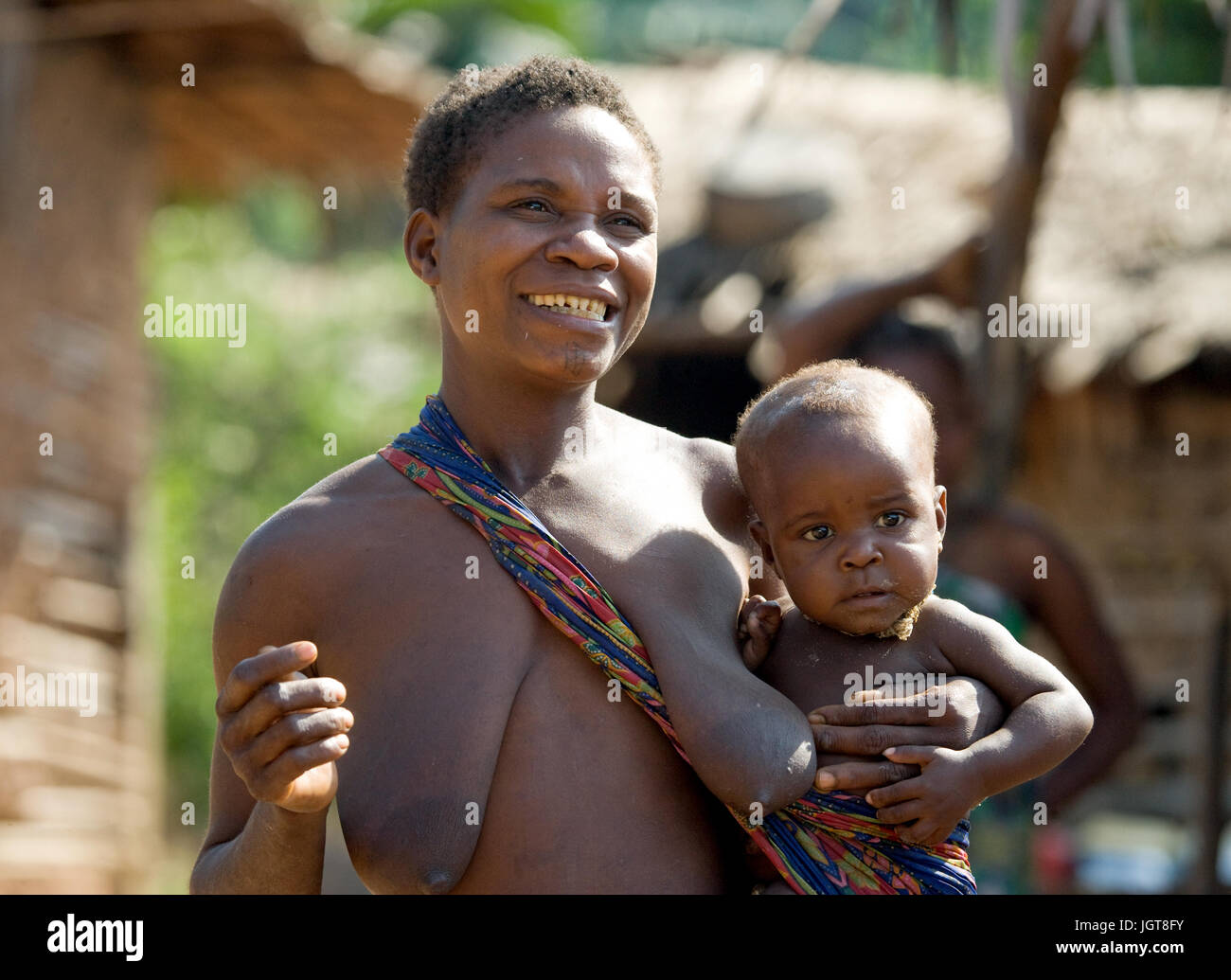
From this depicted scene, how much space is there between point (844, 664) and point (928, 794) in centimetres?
22

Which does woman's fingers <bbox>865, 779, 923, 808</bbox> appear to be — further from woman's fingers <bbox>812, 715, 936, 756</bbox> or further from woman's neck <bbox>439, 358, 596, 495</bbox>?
woman's neck <bbox>439, 358, 596, 495</bbox>

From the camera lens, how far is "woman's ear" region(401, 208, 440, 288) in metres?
2.16

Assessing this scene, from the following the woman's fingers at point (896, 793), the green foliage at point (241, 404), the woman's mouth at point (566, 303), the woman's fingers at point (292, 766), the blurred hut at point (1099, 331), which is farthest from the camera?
the green foliage at point (241, 404)

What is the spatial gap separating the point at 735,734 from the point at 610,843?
218 mm

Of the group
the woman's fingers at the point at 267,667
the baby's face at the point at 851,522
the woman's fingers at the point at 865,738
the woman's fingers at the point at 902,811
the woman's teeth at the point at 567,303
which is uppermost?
the woman's teeth at the point at 567,303

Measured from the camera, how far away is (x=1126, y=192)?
23.2ft

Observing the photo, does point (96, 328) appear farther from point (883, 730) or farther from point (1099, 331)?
point (883, 730)

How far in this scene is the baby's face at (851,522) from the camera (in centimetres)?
203

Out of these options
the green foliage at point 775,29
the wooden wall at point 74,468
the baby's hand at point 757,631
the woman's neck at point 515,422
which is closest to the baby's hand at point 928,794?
the baby's hand at point 757,631

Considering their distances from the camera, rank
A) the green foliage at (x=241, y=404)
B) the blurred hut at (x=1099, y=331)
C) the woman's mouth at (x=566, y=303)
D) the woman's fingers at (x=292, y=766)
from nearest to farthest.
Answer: the woman's fingers at (x=292, y=766), the woman's mouth at (x=566, y=303), the blurred hut at (x=1099, y=331), the green foliage at (x=241, y=404)

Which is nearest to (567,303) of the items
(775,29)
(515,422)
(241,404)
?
(515,422)

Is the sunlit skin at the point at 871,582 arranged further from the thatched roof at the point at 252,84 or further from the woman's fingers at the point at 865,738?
the thatched roof at the point at 252,84

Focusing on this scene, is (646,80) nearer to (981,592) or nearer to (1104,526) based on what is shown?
(1104,526)

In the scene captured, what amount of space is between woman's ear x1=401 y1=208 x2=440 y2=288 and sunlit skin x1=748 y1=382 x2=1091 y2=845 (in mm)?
545
